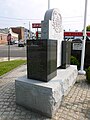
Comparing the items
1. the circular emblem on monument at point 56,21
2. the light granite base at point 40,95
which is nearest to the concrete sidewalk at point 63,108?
the light granite base at point 40,95

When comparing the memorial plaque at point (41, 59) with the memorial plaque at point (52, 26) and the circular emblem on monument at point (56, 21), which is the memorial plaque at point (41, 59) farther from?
the circular emblem on monument at point (56, 21)

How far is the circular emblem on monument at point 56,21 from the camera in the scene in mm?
5355

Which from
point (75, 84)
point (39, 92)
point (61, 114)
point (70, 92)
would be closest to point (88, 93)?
point (70, 92)

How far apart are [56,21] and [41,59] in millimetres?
1900

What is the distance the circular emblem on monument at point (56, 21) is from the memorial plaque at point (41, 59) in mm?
1026

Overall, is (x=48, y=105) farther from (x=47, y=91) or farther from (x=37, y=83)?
(x=37, y=83)

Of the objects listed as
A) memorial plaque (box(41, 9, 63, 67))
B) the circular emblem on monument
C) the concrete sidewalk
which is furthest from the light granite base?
the circular emblem on monument

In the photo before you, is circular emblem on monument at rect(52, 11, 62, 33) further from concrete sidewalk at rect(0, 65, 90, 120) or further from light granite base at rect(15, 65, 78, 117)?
concrete sidewalk at rect(0, 65, 90, 120)

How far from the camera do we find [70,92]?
18.4ft

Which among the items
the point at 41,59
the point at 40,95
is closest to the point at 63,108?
→ the point at 40,95

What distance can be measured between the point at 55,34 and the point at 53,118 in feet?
9.34

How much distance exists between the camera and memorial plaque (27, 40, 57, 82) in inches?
167

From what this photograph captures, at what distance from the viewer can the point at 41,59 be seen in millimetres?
4305

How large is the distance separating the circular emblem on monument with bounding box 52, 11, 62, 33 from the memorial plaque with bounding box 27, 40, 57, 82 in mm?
1026
